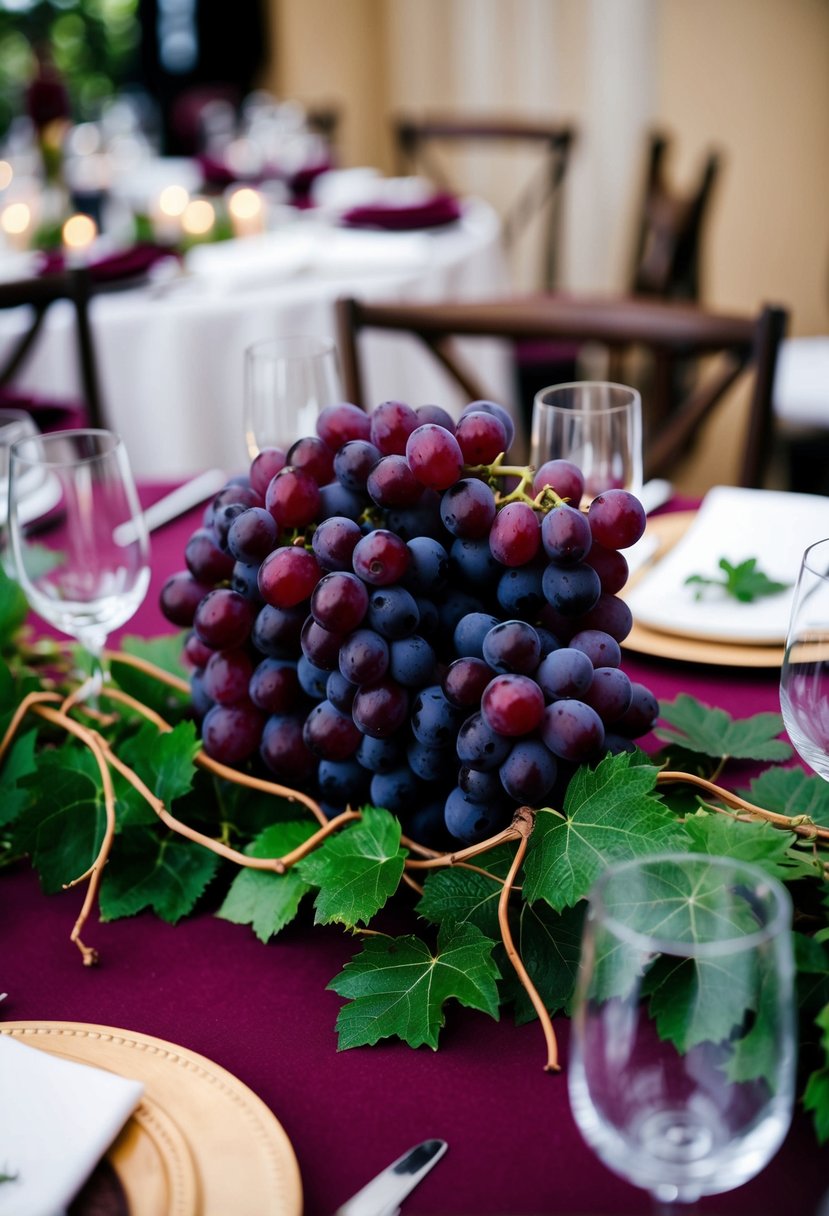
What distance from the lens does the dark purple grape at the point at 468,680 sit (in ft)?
2.09

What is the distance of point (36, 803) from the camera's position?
2.51 ft

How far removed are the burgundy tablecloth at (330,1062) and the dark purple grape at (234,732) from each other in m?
0.10

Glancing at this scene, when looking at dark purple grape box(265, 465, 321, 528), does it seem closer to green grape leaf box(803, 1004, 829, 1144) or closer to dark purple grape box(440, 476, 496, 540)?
dark purple grape box(440, 476, 496, 540)

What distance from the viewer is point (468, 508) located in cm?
67

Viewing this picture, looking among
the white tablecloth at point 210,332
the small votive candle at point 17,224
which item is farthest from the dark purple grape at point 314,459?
the small votive candle at point 17,224

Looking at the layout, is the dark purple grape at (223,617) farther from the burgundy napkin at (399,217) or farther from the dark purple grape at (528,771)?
the burgundy napkin at (399,217)

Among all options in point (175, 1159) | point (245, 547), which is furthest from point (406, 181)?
point (175, 1159)

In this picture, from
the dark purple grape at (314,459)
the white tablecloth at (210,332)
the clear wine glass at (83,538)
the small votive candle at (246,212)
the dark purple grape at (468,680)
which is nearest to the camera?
the dark purple grape at (468,680)

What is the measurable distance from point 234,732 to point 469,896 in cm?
19

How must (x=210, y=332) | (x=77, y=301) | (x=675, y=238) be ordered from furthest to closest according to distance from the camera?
1. (x=675, y=238)
2. (x=210, y=332)
3. (x=77, y=301)

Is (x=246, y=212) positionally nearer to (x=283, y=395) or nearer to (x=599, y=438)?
(x=283, y=395)

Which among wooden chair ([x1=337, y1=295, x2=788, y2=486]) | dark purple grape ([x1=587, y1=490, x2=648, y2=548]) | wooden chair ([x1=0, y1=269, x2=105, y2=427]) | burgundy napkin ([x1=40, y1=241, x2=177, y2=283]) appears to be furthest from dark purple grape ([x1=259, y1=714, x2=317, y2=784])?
burgundy napkin ([x1=40, y1=241, x2=177, y2=283])

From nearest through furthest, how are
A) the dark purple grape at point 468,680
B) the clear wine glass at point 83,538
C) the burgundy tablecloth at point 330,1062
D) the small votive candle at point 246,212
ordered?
1. the burgundy tablecloth at point 330,1062
2. the dark purple grape at point 468,680
3. the clear wine glass at point 83,538
4. the small votive candle at point 246,212

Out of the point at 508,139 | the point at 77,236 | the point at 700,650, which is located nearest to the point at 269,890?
the point at 700,650
